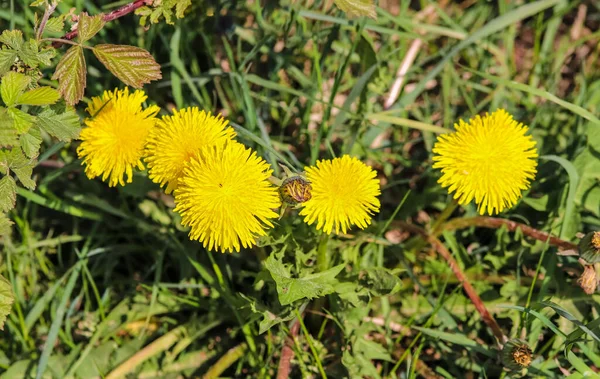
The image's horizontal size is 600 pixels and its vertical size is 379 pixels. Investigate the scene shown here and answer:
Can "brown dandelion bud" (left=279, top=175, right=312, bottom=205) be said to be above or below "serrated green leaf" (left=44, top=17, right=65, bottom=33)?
below

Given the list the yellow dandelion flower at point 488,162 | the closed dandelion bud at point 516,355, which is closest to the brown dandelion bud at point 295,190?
the yellow dandelion flower at point 488,162

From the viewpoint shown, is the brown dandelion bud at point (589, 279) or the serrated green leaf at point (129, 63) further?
the brown dandelion bud at point (589, 279)

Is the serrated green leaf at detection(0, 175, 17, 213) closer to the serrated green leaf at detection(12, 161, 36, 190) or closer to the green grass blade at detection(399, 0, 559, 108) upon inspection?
the serrated green leaf at detection(12, 161, 36, 190)

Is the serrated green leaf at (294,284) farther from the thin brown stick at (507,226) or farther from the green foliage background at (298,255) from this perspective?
the thin brown stick at (507,226)

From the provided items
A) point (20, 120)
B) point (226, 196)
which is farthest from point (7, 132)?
point (226, 196)

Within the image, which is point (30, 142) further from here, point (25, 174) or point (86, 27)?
point (86, 27)

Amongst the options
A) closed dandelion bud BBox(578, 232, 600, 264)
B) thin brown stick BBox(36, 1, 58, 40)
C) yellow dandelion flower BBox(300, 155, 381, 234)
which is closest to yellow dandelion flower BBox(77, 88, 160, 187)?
thin brown stick BBox(36, 1, 58, 40)

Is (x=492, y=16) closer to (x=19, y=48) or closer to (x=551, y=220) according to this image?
(x=551, y=220)
